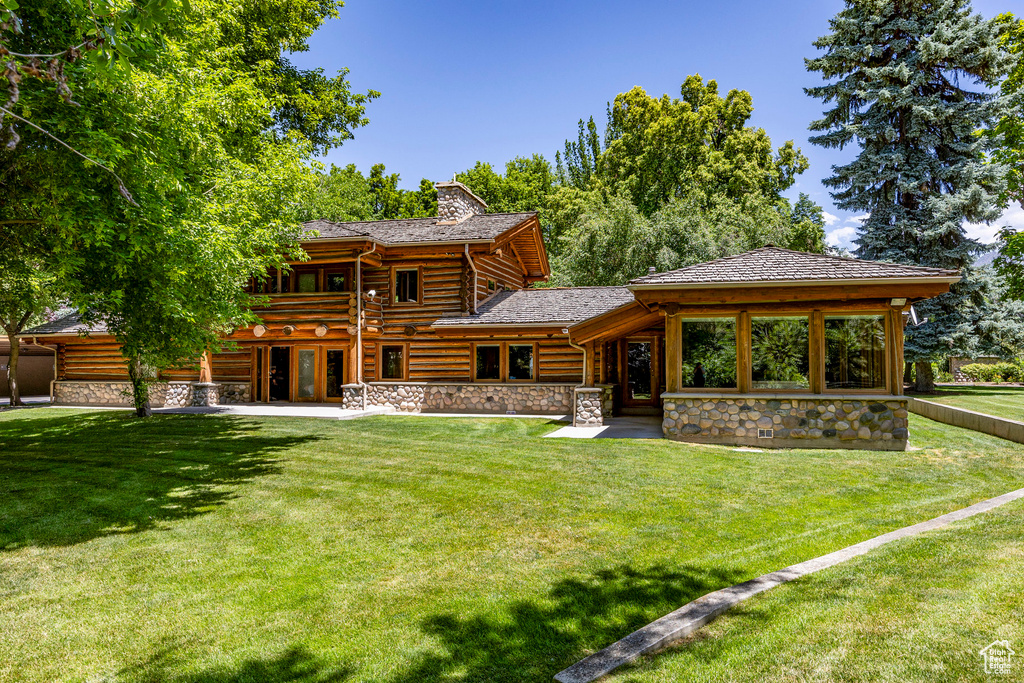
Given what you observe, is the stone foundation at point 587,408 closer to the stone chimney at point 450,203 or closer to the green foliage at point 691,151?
the stone chimney at point 450,203

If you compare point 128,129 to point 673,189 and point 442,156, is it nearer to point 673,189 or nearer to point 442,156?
point 442,156

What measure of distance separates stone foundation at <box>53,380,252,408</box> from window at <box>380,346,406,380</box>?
5.36 metres

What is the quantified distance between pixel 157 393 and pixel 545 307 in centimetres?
1523

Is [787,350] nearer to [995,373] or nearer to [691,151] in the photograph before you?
[995,373]

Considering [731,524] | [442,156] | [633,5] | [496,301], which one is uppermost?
[442,156]

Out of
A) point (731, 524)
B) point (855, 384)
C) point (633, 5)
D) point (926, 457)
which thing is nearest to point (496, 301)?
point (633, 5)

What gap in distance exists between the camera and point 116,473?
8.97 m

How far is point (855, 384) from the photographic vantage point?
11.8m

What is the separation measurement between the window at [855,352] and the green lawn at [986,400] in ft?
18.3

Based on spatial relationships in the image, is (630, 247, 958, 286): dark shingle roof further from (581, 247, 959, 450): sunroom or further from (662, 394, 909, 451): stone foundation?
(662, 394, 909, 451): stone foundation

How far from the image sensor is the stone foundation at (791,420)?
11.4m

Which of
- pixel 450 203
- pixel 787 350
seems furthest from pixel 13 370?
pixel 787 350

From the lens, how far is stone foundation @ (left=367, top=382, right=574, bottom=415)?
740 inches

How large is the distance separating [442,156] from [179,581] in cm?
3609
